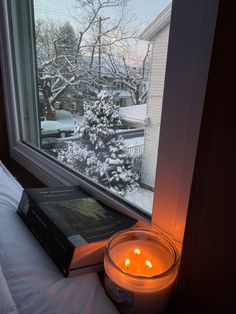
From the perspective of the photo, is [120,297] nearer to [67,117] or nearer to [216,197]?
[216,197]

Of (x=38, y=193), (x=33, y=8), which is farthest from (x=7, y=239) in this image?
(x=33, y=8)

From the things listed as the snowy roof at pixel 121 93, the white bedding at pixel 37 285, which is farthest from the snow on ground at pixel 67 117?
the white bedding at pixel 37 285

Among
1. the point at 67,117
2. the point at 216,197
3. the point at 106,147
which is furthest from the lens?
the point at 67,117

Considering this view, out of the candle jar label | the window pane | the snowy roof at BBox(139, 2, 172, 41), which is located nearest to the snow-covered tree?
the window pane

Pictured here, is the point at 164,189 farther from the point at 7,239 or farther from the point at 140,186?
the point at 7,239

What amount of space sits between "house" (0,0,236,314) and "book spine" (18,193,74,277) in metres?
0.21

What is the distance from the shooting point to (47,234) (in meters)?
0.55

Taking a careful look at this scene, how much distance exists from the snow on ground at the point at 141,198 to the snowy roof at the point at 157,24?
370 mm

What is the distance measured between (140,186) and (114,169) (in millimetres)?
116

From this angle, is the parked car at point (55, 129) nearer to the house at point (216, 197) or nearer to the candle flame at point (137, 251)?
the candle flame at point (137, 251)

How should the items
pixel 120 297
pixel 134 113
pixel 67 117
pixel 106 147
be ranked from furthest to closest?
pixel 67 117 → pixel 106 147 → pixel 134 113 → pixel 120 297

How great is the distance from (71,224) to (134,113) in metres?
0.32

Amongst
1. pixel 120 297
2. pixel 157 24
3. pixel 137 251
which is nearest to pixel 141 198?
pixel 137 251

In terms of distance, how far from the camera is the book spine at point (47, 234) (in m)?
0.49
